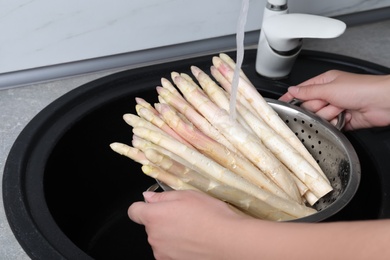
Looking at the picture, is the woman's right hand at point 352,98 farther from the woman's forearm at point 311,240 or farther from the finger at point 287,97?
the woman's forearm at point 311,240

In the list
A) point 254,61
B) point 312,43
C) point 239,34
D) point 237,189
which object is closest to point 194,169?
point 237,189

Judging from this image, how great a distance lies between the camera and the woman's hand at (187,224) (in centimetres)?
62

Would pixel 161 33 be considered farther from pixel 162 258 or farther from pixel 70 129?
pixel 162 258

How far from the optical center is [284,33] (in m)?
0.94

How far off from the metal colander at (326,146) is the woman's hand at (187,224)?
87 mm

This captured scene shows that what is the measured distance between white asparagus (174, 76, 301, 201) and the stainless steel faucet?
17 centimetres

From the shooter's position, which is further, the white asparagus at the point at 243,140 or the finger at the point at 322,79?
the finger at the point at 322,79

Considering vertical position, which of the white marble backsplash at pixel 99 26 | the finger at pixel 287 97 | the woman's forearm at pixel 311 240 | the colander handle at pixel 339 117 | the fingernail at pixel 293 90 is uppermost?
the white marble backsplash at pixel 99 26

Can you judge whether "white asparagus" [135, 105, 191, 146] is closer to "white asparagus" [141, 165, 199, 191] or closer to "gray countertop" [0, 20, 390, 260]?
"white asparagus" [141, 165, 199, 191]

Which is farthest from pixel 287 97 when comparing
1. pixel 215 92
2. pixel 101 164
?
pixel 101 164

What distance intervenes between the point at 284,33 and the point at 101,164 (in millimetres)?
384

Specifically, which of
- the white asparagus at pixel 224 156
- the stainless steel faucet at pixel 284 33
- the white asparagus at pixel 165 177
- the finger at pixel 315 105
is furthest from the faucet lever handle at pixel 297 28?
the white asparagus at pixel 165 177

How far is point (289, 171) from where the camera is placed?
85 cm

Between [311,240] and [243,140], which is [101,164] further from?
[311,240]
